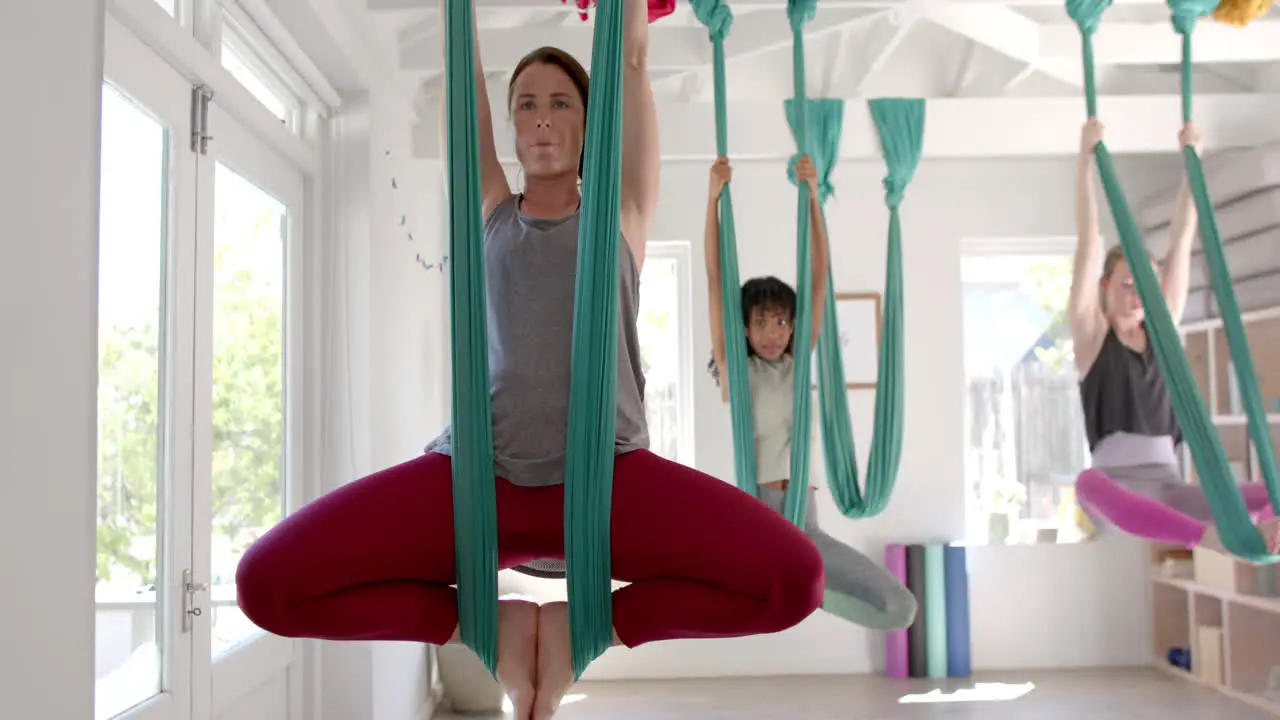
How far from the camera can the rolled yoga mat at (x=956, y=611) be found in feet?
15.6

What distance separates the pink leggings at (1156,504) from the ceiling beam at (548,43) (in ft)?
6.35

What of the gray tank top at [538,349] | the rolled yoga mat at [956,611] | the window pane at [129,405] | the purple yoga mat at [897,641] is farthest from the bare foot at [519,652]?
the rolled yoga mat at [956,611]

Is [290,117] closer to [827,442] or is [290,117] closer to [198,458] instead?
[198,458]

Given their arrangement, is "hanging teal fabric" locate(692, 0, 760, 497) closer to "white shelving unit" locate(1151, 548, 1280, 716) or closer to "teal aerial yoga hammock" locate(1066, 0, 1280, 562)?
"teal aerial yoga hammock" locate(1066, 0, 1280, 562)

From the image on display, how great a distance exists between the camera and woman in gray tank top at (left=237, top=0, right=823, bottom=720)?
1.31 metres

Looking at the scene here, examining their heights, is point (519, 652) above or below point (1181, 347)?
below

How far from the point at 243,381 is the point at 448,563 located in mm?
1481

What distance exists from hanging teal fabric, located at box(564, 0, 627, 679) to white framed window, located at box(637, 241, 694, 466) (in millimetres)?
3766

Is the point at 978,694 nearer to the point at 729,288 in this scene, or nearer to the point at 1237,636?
the point at 1237,636

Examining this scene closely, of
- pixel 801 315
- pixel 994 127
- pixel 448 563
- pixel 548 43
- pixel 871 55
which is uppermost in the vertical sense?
pixel 871 55

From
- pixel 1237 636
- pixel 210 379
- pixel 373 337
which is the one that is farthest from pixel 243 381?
pixel 1237 636

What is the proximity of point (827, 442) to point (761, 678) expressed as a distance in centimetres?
249

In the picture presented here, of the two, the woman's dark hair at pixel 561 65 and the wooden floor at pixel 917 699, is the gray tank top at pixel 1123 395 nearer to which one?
the wooden floor at pixel 917 699

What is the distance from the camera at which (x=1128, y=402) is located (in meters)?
3.09
